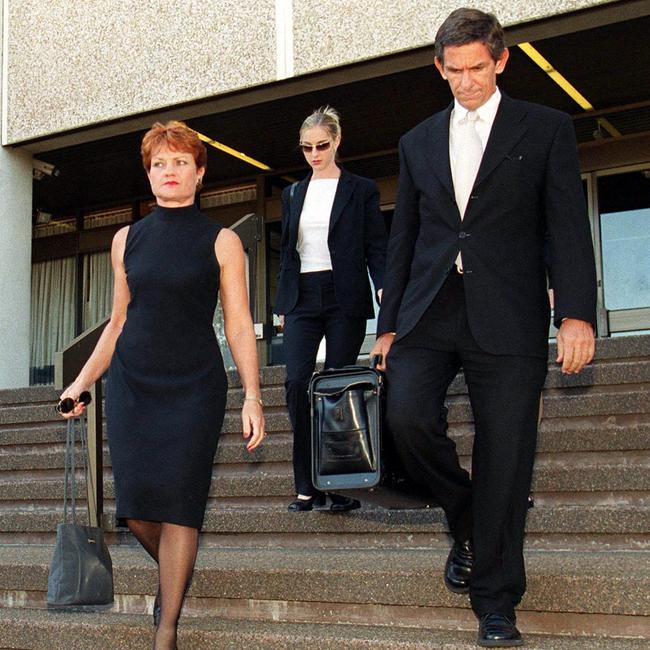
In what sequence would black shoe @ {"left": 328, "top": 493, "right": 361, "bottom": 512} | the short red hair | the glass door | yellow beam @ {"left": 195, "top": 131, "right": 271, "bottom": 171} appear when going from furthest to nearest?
yellow beam @ {"left": 195, "top": 131, "right": 271, "bottom": 171}
the glass door
black shoe @ {"left": 328, "top": 493, "right": 361, "bottom": 512}
the short red hair

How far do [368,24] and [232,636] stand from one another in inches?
214

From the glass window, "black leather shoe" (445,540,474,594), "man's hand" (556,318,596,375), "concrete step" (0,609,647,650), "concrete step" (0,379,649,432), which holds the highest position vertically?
the glass window

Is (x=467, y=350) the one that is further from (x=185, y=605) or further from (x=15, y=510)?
(x=15, y=510)

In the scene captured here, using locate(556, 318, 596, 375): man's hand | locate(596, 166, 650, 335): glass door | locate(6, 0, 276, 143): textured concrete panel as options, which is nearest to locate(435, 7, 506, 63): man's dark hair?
locate(556, 318, 596, 375): man's hand

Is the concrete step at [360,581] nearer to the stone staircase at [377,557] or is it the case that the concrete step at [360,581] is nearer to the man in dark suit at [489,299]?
the stone staircase at [377,557]

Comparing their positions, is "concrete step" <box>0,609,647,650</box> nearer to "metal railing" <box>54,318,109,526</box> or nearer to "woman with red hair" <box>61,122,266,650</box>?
"woman with red hair" <box>61,122,266,650</box>

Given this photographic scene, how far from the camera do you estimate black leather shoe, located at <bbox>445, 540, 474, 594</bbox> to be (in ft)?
11.9

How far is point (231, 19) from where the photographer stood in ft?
28.9

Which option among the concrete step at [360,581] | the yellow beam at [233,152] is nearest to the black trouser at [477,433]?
the concrete step at [360,581]

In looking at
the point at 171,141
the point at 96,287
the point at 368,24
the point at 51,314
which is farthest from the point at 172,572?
the point at 51,314

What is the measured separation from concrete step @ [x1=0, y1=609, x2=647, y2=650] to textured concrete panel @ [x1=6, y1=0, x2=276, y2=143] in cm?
538

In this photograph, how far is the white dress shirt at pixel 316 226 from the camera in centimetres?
526

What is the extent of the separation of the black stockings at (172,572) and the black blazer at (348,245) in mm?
1796

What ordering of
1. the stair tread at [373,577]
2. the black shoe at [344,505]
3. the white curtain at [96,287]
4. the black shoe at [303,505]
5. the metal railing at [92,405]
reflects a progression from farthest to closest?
the white curtain at [96,287] < the metal railing at [92,405] < the black shoe at [303,505] < the black shoe at [344,505] < the stair tread at [373,577]
